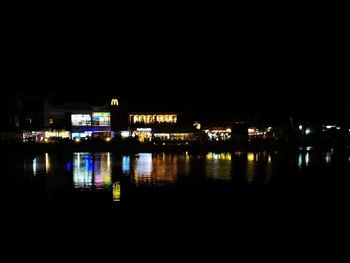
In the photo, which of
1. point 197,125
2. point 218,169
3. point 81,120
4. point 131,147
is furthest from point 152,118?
point 218,169

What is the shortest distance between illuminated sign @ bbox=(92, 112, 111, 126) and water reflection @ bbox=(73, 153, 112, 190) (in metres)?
8.59

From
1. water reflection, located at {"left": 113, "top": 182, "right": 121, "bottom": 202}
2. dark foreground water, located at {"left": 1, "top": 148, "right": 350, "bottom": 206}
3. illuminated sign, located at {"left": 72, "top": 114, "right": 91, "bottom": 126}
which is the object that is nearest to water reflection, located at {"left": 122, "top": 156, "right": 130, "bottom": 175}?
dark foreground water, located at {"left": 1, "top": 148, "right": 350, "bottom": 206}

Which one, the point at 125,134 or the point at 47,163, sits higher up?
the point at 125,134

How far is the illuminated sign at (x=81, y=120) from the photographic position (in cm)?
2717

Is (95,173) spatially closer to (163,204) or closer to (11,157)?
(163,204)

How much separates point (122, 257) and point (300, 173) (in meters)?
10.6

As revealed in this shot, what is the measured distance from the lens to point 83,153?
2325 cm

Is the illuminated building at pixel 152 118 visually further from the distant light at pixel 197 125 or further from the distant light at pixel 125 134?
the distant light at pixel 197 125

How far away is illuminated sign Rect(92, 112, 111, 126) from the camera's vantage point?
2758cm

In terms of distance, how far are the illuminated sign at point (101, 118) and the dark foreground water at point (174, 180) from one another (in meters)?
7.92

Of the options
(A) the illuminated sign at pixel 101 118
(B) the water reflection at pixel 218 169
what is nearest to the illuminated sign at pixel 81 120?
(A) the illuminated sign at pixel 101 118

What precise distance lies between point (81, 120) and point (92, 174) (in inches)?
522

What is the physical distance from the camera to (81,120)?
27344 mm

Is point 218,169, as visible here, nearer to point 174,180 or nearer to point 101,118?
point 174,180
